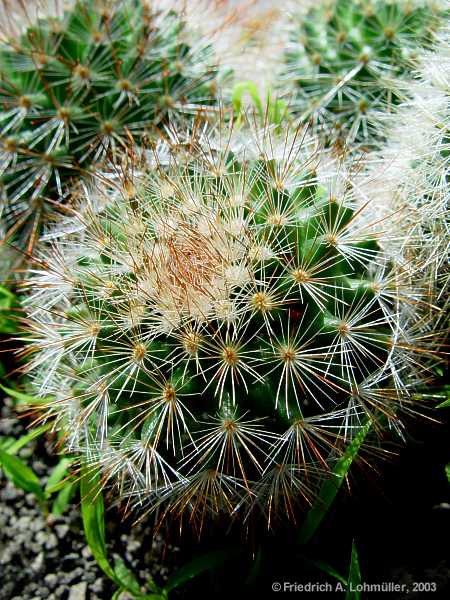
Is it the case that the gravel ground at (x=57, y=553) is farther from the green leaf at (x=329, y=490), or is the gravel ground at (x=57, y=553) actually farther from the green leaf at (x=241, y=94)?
the green leaf at (x=241, y=94)

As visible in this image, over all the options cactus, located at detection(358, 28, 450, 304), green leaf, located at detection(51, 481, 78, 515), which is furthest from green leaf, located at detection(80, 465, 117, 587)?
cactus, located at detection(358, 28, 450, 304)

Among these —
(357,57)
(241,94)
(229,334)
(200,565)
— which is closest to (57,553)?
(200,565)

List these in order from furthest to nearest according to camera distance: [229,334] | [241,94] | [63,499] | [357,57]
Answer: [241,94], [357,57], [63,499], [229,334]

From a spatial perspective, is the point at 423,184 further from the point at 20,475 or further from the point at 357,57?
the point at 20,475

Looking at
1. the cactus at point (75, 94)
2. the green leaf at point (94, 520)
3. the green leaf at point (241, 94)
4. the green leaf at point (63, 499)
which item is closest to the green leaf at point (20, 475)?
the green leaf at point (63, 499)

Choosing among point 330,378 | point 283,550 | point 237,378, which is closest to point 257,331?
point 237,378

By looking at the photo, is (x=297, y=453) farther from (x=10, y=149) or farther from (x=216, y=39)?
(x=216, y=39)

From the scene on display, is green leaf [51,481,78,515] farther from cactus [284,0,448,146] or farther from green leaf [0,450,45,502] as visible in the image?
cactus [284,0,448,146]
